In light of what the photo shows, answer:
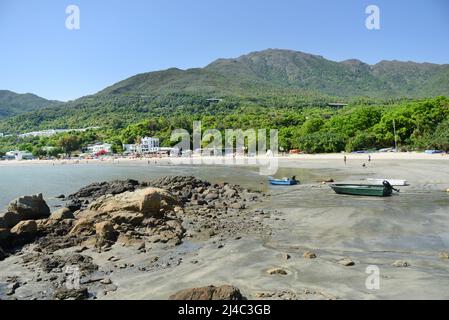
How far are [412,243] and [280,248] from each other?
5.35 meters

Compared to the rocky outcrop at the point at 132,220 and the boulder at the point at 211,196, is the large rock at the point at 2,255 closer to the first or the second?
the rocky outcrop at the point at 132,220

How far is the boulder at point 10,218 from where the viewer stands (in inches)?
766

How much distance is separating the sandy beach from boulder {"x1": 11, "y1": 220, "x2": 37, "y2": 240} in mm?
1409

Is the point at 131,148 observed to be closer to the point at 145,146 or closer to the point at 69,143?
the point at 145,146

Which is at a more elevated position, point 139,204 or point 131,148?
point 131,148

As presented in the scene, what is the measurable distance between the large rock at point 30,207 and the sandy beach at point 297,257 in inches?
191

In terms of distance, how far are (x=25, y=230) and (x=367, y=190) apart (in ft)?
71.9

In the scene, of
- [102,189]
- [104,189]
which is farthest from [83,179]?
[104,189]

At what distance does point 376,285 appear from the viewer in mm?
10867

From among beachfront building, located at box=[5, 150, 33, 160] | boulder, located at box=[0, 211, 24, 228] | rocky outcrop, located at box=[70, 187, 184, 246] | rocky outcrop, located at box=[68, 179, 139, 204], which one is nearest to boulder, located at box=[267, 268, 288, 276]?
rocky outcrop, located at box=[70, 187, 184, 246]

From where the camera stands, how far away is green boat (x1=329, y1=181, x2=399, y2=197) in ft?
90.5

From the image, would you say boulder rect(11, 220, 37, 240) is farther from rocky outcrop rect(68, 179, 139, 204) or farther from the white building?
the white building

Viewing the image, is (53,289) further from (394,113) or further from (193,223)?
(394,113)

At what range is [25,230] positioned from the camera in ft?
62.0
